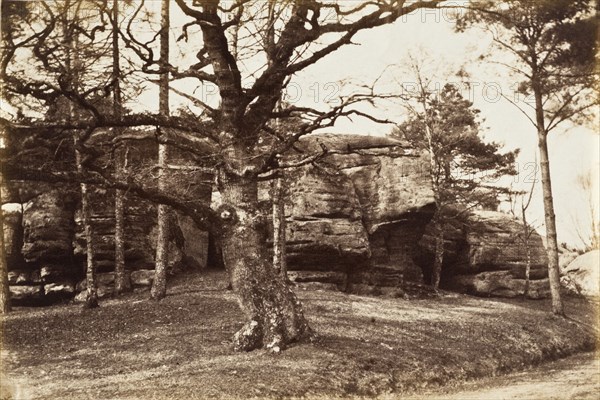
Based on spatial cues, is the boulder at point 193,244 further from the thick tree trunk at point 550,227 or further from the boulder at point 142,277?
the thick tree trunk at point 550,227

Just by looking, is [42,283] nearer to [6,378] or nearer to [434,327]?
[6,378]

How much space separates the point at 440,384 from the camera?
11.7m

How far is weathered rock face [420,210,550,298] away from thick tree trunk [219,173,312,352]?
16755mm

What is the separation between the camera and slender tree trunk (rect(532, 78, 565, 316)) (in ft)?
66.7

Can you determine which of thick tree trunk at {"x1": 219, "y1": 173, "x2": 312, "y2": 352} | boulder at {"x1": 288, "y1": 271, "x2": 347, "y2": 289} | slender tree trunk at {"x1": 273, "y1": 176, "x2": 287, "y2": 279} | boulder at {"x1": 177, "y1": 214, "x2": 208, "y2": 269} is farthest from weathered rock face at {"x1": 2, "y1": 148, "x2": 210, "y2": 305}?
thick tree trunk at {"x1": 219, "y1": 173, "x2": 312, "y2": 352}

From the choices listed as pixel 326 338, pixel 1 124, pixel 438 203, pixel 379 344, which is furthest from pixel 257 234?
pixel 438 203

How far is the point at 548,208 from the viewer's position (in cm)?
2031

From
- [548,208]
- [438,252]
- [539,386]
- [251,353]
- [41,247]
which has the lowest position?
[539,386]

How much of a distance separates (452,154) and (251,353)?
24084 mm

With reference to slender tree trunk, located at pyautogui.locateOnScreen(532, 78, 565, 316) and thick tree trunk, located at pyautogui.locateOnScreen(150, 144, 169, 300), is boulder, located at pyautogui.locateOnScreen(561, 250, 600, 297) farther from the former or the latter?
thick tree trunk, located at pyautogui.locateOnScreen(150, 144, 169, 300)

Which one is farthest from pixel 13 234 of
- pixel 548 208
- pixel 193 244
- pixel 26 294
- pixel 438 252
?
pixel 548 208

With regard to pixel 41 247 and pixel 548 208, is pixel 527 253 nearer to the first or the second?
pixel 548 208

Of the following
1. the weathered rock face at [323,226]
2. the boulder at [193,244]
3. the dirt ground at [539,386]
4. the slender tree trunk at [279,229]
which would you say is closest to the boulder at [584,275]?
the weathered rock face at [323,226]

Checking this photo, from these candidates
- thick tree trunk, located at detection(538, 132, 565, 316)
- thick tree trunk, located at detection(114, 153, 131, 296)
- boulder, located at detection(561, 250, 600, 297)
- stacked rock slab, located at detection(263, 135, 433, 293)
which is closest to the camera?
thick tree trunk, located at detection(114, 153, 131, 296)
